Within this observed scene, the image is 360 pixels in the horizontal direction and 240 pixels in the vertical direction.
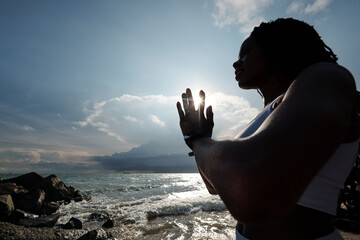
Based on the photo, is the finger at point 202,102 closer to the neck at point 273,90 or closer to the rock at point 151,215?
the neck at point 273,90

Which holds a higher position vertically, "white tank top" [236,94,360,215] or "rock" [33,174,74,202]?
"white tank top" [236,94,360,215]

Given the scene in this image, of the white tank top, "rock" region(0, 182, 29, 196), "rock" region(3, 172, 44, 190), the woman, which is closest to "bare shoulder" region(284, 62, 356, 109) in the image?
the woman

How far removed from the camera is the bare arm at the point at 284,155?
1.95 ft

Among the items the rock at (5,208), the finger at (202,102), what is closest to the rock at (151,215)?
the rock at (5,208)

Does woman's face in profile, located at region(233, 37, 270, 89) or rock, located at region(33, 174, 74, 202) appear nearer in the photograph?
woman's face in profile, located at region(233, 37, 270, 89)

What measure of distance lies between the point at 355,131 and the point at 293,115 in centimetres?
50

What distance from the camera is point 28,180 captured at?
47.9 ft

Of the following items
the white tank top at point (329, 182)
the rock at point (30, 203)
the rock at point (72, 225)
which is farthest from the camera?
the rock at point (30, 203)

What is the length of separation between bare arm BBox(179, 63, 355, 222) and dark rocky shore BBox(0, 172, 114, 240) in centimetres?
678

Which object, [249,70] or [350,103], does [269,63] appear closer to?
[249,70]

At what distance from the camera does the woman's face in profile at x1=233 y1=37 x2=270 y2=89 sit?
4.98 feet

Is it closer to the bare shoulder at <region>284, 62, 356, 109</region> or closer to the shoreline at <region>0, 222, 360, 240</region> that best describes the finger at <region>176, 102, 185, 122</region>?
the bare shoulder at <region>284, 62, 356, 109</region>

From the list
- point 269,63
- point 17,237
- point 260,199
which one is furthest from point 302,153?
point 17,237

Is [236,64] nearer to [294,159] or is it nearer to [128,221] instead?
[294,159]
